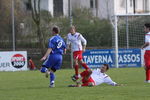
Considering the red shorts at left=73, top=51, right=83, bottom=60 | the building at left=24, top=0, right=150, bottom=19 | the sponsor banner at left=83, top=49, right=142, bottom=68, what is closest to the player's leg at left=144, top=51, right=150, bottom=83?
the red shorts at left=73, top=51, right=83, bottom=60

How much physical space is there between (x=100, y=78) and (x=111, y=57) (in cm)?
1681

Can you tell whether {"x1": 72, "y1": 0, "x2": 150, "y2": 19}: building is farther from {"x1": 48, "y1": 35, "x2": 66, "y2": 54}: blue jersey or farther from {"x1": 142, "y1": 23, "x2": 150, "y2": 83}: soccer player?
{"x1": 48, "y1": 35, "x2": 66, "y2": 54}: blue jersey

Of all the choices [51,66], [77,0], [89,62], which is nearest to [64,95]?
[51,66]

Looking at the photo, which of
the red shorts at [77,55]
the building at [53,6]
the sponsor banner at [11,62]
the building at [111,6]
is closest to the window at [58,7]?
the building at [53,6]

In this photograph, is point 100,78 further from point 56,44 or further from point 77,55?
point 77,55

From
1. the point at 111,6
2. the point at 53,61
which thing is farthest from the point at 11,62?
the point at 111,6

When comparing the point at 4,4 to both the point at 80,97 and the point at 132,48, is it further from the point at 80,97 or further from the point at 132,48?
the point at 80,97

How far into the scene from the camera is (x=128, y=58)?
110 ft

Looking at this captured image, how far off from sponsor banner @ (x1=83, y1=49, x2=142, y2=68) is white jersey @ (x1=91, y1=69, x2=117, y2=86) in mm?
16437

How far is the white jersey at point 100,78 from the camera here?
54.5 feet

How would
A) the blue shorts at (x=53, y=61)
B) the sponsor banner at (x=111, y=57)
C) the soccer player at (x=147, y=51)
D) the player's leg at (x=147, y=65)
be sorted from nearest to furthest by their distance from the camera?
the blue shorts at (x=53, y=61)
the soccer player at (x=147, y=51)
the player's leg at (x=147, y=65)
the sponsor banner at (x=111, y=57)

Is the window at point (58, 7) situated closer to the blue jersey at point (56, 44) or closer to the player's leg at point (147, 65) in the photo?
the player's leg at point (147, 65)

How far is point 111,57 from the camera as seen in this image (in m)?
33.4

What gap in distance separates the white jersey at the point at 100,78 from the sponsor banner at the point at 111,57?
16.4 meters
